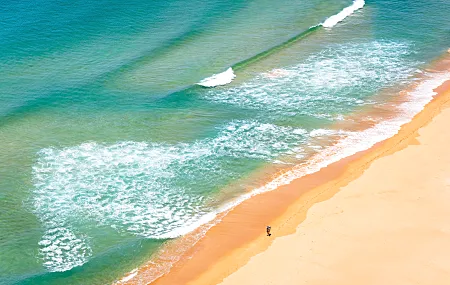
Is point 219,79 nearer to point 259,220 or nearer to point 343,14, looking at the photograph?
point 343,14

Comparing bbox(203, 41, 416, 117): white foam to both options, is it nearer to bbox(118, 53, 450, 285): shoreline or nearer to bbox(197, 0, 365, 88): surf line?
bbox(197, 0, 365, 88): surf line

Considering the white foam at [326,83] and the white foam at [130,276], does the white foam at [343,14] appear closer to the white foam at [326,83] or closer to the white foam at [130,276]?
the white foam at [326,83]

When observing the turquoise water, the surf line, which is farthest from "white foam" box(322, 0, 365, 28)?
the turquoise water

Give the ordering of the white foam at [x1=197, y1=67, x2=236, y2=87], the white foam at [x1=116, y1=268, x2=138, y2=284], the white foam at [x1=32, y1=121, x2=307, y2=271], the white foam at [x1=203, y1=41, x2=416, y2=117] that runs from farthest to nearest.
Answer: the white foam at [x1=197, y1=67, x2=236, y2=87] < the white foam at [x1=203, y1=41, x2=416, y2=117] < the white foam at [x1=32, y1=121, x2=307, y2=271] < the white foam at [x1=116, y1=268, x2=138, y2=284]

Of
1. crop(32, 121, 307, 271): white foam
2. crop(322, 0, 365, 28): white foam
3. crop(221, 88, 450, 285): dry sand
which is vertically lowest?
crop(221, 88, 450, 285): dry sand

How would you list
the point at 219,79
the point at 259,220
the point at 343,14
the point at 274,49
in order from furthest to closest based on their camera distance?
the point at 343,14 < the point at 274,49 < the point at 219,79 < the point at 259,220

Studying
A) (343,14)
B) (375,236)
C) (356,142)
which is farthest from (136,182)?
(343,14)

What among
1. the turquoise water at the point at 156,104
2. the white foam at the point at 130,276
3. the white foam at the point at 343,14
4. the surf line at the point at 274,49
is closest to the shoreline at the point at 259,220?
the white foam at the point at 130,276
